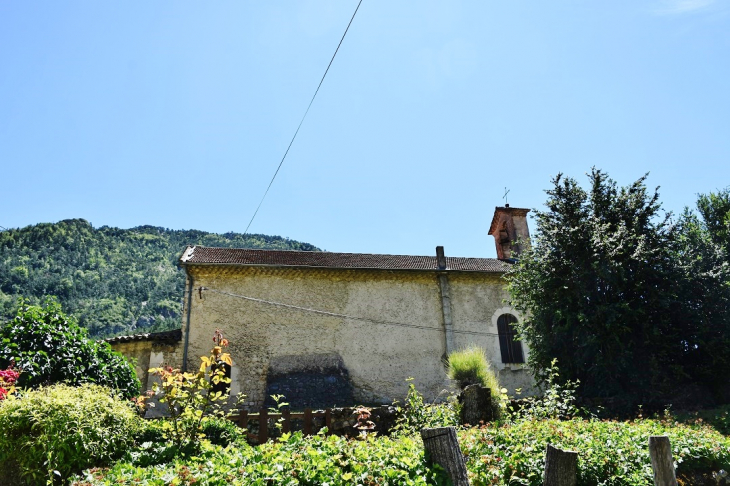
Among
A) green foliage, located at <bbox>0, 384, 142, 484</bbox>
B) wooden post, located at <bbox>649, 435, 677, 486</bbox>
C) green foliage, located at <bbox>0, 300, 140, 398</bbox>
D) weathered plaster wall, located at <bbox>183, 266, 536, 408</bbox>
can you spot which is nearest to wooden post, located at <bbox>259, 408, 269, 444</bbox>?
green foliage, located at <bbox>0, 300, 140, 398</bbox>

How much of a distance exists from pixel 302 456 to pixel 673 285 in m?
9.60

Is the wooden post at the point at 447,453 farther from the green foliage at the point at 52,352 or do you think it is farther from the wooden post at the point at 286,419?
the green foliage at the point at 52,352

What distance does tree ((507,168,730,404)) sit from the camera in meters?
10.2

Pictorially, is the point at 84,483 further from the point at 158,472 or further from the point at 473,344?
the point at 473,344

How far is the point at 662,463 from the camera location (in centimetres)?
404

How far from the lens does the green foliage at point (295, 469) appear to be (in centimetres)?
389

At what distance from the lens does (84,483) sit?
3.97 m

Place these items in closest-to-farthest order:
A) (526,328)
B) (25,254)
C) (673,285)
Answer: (673,285) < (526,328) < (25,254)

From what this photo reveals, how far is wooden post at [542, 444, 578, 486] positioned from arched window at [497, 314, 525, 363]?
1320 centimetres

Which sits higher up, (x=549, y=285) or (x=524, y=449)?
(x=549, y=285)

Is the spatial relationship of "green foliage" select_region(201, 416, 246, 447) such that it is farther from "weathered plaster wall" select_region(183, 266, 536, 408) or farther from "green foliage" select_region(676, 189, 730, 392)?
"green foliage" select_region(676, 189, 730, 392)

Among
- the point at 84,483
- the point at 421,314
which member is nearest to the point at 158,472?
the point at 84,483

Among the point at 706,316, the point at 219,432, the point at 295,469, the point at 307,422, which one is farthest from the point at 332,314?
the point at 295,469

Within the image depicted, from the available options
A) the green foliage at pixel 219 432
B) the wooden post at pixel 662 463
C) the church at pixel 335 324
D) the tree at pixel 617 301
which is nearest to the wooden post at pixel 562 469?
the wooden post at pixel 662 463
